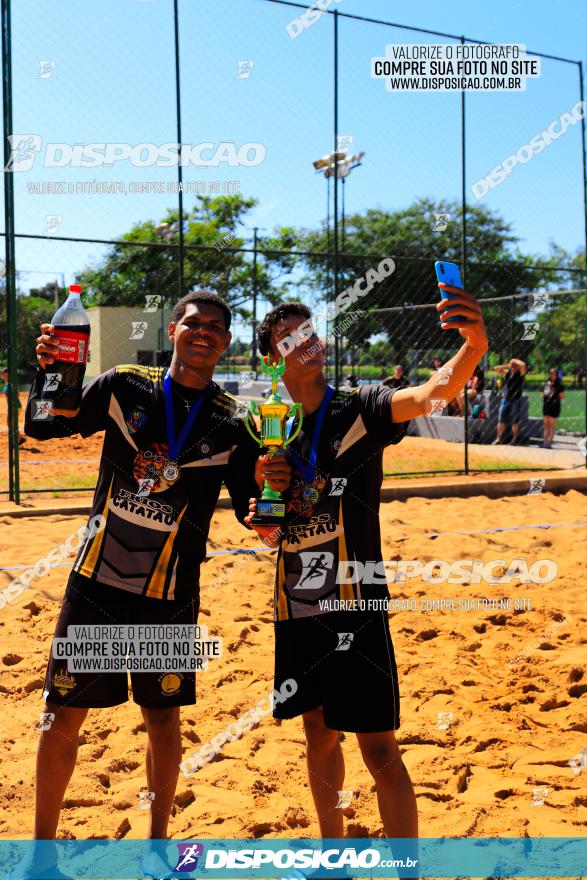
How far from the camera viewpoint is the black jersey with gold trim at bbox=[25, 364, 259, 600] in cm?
257

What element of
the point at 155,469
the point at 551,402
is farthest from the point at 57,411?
the point at 551,402

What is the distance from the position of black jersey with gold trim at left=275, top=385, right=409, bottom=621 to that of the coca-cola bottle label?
0.83 m

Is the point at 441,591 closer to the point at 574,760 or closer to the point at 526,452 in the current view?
the point at 574,760

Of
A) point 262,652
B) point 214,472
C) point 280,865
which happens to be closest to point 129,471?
point 214,472

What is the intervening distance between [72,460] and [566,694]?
1038 cm

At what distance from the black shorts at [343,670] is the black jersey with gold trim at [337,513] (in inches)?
2.6

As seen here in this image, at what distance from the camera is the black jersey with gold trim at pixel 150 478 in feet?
8.45

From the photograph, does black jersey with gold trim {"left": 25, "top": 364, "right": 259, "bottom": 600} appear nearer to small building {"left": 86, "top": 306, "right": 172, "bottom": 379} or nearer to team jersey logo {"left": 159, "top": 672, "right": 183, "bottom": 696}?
team jersey logo {"left": 159, "top": 672, "right": 183, "bottom": 696}

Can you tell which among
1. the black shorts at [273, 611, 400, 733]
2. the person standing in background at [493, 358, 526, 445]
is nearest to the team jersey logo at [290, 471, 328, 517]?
the black shorts at [273, 611, 400, 733]

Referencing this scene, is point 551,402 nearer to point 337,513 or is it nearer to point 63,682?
point 337,513

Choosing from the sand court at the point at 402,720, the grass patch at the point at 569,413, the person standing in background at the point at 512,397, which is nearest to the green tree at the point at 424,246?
the grass patch at the point at 569,413

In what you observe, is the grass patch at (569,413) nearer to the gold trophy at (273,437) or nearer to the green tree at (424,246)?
the green tree at (424,246)

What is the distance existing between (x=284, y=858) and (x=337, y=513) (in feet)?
4.30

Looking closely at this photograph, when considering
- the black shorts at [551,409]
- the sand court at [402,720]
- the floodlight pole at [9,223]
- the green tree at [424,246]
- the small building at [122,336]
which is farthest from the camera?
the green tree at [424,246]
